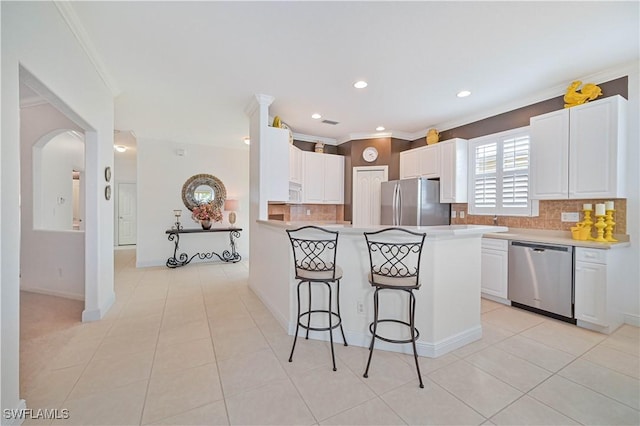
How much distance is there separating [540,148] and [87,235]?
5.37 m

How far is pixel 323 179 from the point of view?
5.20 metres

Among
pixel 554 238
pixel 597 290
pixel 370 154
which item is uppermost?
pixel 370 154

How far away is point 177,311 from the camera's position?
3.18 m

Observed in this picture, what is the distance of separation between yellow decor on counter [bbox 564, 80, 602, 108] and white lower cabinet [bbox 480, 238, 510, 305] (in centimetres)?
177

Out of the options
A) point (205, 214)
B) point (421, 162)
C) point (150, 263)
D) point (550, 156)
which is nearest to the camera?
point (550, 156)

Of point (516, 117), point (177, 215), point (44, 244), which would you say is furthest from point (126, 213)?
point (516, 117)

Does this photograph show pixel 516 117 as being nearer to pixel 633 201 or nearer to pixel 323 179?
pixel 633 201

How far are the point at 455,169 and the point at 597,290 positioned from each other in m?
2.19

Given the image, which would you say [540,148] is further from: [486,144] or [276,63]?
[276,63]

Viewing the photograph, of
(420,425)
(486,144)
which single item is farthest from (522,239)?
(420,425)

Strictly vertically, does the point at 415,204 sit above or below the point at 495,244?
above

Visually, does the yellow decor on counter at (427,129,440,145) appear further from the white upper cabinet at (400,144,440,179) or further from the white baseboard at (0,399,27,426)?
the white baseboard at (0,399,27,426)

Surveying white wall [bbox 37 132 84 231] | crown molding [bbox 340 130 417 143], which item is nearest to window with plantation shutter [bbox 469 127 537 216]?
crown molding [bbox 340 130 417 143]

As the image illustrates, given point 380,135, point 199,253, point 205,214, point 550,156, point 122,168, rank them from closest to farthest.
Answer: point 550,156 < point 380,135 < point 205,214 < point 199,253 < point 122,168
